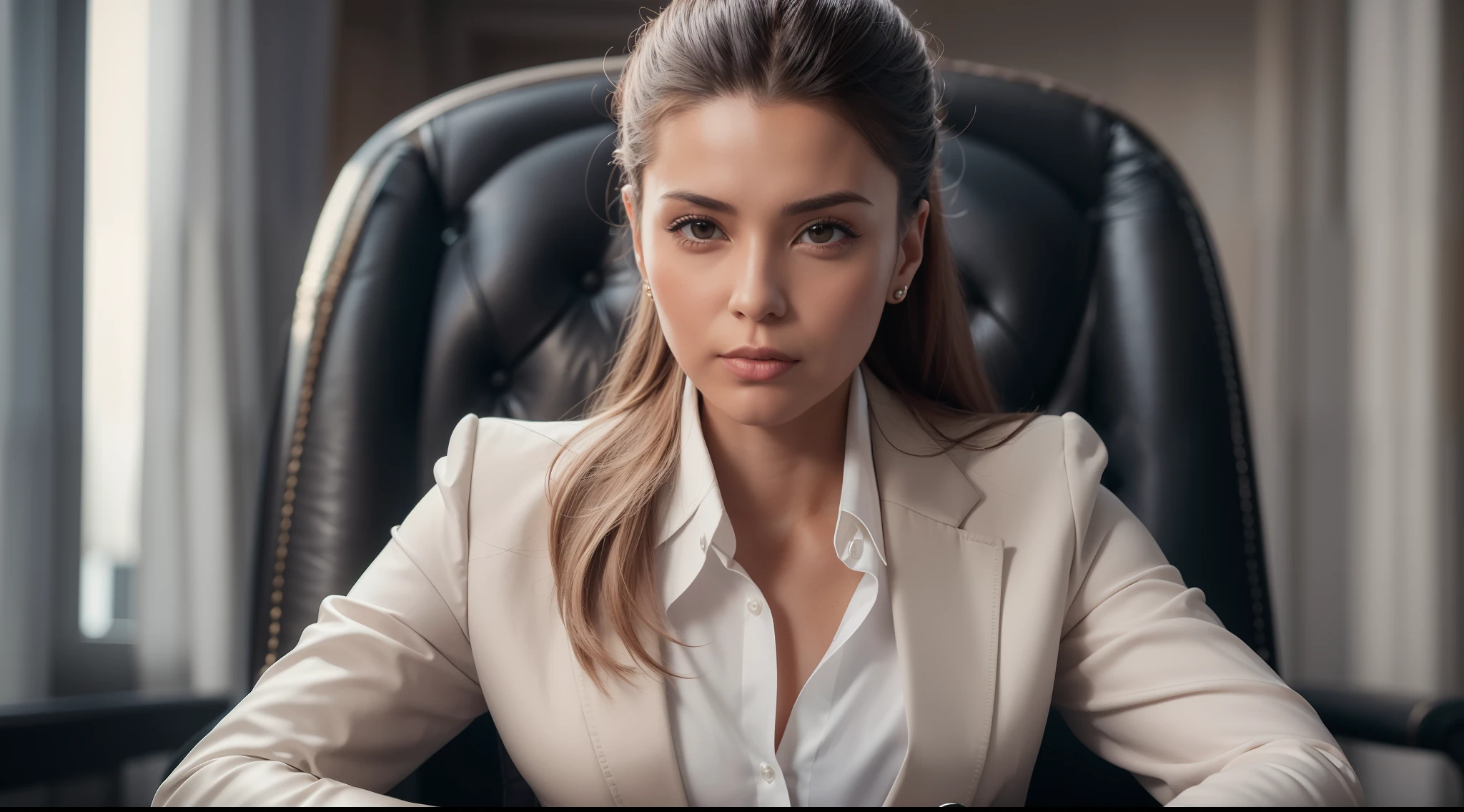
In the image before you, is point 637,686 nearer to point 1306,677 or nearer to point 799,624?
point 799,624

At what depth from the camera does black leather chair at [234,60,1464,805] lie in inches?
48.6

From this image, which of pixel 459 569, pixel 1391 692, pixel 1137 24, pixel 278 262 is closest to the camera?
pixel 459 569

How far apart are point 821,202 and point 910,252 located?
185 mm

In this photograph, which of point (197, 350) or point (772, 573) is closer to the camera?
point (772, 573)

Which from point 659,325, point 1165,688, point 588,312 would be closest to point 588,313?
point 588,312

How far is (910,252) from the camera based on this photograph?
1001mm

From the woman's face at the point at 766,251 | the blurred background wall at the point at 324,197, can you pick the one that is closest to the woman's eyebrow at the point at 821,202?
the woman's face at the point at 766,251

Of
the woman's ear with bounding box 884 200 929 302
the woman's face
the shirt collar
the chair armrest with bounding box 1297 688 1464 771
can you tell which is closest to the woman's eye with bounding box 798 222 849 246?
the woman's face

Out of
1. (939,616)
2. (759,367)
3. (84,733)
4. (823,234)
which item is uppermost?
(823,234)

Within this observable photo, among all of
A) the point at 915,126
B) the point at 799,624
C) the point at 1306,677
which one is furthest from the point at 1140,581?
the point at 1306,677

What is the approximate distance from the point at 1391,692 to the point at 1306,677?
1.21 meters

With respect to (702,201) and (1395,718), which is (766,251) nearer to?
(702,201)

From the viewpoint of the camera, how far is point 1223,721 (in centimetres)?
86

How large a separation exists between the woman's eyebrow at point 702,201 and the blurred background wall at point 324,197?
95cm
